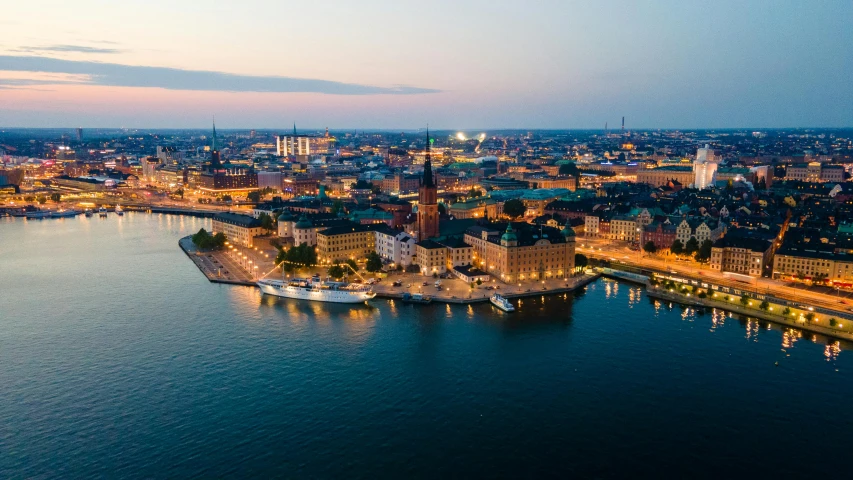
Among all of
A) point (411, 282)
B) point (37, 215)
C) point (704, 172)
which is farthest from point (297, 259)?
point (704, 172)

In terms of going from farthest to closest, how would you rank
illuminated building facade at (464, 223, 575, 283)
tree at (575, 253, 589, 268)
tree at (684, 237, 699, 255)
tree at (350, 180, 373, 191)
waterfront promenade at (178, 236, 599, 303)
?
tree at (350, 180, 373, 191)
tree at (684, 237, 699, 255)
tree at (575, 253, 589, 268)
illuminated building facade at (464, 223, 575, 283)
waterfront promenade at (178, 236, 599, 303)

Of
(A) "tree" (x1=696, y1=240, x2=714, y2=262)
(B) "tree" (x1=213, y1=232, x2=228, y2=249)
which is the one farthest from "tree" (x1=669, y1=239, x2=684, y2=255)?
(B) "tree" (x1=213, y1=232, x2=228, y2=249)

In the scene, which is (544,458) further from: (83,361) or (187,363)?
(83,361)

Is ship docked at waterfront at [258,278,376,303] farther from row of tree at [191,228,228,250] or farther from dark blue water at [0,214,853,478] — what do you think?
row of tree at [191,228,228,250]

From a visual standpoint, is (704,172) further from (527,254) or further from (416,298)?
(416,298)

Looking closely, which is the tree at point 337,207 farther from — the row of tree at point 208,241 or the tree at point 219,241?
the row of tree at point 208,241

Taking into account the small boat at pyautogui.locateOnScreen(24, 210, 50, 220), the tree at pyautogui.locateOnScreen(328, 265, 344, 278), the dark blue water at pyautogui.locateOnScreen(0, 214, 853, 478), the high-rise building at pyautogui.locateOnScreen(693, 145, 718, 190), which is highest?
the high-rise building at pyautogui.locateOnScreen(693, 145, 718, 190)

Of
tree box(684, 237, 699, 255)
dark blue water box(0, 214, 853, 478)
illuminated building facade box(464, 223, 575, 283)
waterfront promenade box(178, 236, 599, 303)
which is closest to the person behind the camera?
dark blue water box(0, 214, 853, 478)
